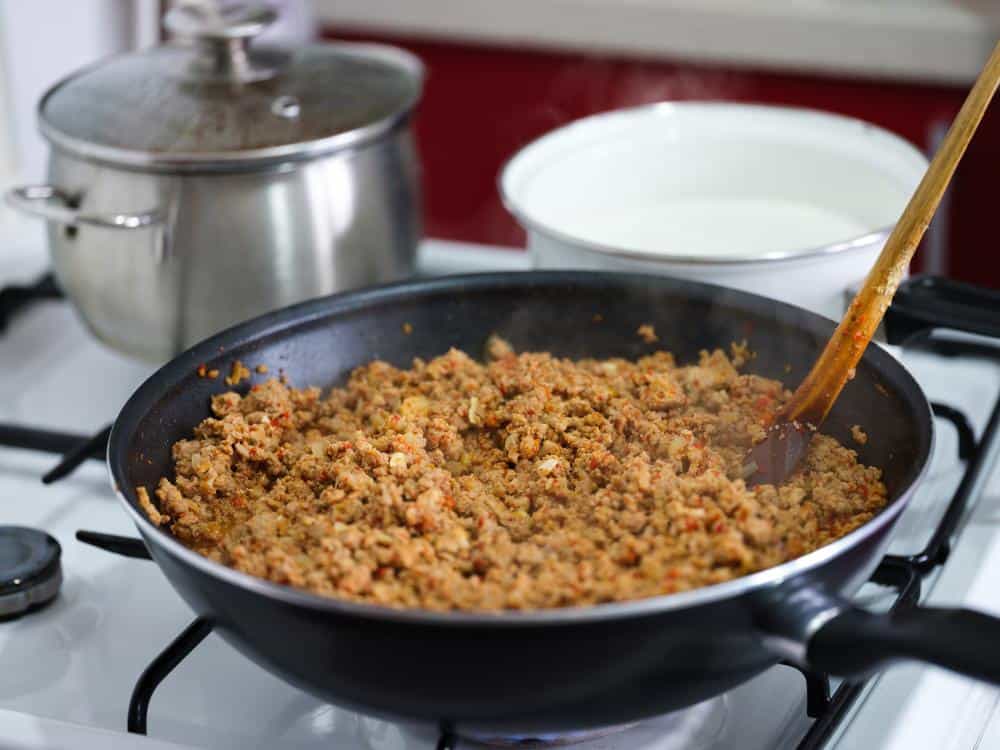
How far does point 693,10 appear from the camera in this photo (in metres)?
1.85

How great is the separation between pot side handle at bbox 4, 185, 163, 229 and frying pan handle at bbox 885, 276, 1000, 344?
1.95 feet

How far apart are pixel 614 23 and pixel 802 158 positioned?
83 centimetres

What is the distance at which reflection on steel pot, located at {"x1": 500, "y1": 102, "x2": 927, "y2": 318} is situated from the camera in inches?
41.9

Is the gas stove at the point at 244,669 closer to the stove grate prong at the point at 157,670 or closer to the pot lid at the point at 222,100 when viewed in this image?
the stove grate prong at the point at 157,670

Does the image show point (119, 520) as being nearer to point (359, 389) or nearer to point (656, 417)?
point (359, 389)

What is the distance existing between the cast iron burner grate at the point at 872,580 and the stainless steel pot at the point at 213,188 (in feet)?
0.90

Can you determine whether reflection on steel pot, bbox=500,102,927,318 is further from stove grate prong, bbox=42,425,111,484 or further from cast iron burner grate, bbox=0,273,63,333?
cast iron burner grate, bbox=0,273,63,333

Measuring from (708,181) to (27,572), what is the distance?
0.71m

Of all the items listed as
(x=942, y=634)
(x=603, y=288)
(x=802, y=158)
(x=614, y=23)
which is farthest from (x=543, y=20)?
(x=942, y=634)

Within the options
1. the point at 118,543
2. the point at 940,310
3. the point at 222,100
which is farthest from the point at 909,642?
the point at 222,100

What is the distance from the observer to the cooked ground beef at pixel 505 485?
0.64m

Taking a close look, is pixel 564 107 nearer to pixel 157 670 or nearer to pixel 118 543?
pixel 118 543

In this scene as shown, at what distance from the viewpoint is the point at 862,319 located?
750mm

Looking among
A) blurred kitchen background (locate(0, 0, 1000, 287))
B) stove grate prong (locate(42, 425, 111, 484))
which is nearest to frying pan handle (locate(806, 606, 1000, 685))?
stove grate prong (locate(42, 425, 111, 484))
